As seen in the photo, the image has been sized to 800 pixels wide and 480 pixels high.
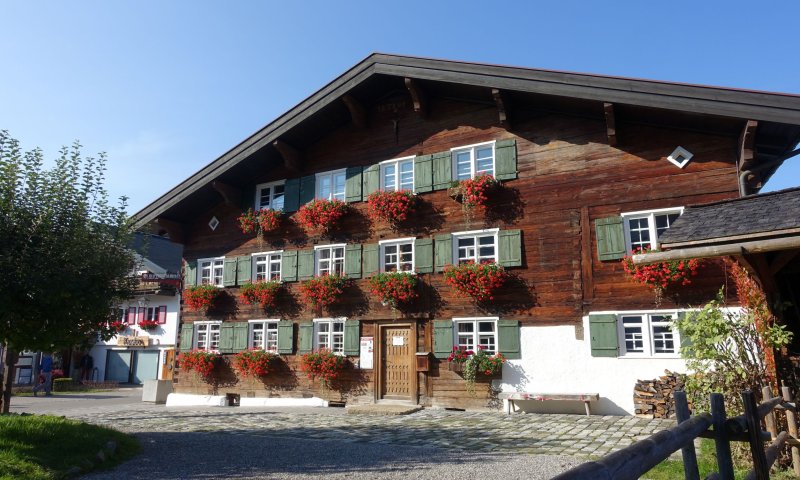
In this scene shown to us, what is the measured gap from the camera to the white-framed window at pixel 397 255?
16.0 m

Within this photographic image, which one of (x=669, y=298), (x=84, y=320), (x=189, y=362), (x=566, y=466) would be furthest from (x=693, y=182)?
(x=189, y=362)

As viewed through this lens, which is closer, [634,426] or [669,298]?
[634,426]

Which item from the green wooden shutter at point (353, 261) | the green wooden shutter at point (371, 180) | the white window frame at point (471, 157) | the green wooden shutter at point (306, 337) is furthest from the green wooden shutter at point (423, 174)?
the green wooden shutter at point (306, 337)

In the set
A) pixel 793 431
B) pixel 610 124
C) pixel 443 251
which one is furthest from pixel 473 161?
pixel 793 431

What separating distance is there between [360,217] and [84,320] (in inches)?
326

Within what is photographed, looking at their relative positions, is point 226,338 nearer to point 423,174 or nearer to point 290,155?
point 290,155

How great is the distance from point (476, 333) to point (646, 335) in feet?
13.0

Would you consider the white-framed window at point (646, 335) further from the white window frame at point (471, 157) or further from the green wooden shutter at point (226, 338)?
the green wooden shutter at point (226, 338)

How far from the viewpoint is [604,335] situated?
12852mm

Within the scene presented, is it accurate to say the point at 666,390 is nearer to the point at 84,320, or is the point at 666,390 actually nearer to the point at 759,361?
the point at 759,361

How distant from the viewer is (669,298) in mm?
12375

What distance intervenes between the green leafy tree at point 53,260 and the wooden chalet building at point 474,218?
7083mm

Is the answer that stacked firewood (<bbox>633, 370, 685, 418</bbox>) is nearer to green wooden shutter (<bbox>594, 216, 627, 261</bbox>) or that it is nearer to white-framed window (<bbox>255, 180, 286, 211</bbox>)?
green wooden shutter (<bbox>594, 216, 627, 261</bbox>)

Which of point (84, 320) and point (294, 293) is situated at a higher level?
point (294, 293)
